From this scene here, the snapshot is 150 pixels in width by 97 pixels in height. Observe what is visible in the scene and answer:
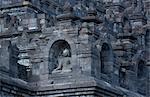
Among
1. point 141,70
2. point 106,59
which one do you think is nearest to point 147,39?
point 141,70

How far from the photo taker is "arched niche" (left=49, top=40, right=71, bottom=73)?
112ft

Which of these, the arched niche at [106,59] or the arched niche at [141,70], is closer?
the arched niche at [106,59]

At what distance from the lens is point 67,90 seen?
33.4m

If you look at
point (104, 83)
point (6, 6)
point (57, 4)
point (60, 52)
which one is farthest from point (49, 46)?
point (57, 4)

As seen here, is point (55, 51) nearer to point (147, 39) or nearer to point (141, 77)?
point (141, 77)

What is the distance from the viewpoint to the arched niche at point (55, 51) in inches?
1350

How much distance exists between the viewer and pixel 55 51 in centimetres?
3459

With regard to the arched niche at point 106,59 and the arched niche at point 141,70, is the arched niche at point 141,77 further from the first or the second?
the arched niche at point 106,59

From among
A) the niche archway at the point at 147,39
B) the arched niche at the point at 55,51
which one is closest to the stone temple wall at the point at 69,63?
the arched niche at the point at 55,51

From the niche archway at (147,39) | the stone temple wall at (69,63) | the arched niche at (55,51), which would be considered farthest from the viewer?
the niche archway at (147,39)

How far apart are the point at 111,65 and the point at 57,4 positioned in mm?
12662

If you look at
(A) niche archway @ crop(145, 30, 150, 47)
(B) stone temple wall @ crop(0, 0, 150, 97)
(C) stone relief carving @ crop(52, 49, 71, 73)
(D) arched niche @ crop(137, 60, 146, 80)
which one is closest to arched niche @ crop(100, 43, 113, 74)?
(B) stone temple wall @ crop(0, 0, 150, 97)

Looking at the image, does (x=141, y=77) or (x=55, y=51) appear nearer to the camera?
(x=55, y=51)

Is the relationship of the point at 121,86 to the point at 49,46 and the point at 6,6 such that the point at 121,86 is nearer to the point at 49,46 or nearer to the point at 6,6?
the point at 49,46
